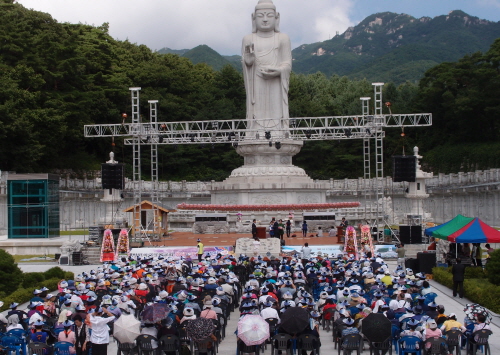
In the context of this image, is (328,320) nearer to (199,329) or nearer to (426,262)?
(199,329)

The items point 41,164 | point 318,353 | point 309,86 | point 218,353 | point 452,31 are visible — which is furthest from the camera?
point 452,31

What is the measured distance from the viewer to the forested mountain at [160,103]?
47594 mm

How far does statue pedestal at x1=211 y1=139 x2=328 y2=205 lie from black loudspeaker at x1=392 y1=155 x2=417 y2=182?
32.3 feet

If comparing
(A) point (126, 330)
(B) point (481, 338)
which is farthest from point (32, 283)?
(B) point (481, 338)

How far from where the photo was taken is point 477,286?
64.5ft

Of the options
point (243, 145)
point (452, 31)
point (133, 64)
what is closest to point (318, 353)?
point (243, 145)

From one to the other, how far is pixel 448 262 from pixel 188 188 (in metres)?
31.3

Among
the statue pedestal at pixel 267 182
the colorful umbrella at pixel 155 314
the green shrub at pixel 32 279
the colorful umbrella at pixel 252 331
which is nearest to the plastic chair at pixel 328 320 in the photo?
the colorful umbrella at pixel 252 331

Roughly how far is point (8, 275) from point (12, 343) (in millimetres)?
9443

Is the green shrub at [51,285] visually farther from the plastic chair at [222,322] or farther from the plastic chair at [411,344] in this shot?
the plastic chair at [411,344]

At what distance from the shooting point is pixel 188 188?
2093 inches

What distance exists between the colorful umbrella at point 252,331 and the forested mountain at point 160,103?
113 feet

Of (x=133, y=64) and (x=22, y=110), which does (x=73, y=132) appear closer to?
(x=22, y=110)

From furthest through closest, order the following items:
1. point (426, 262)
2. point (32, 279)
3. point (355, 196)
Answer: point (355, 196) < point (426, 262) < point (32, 279)
